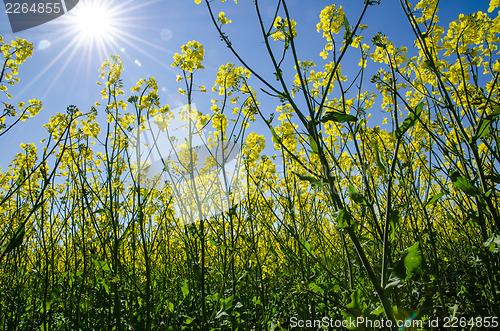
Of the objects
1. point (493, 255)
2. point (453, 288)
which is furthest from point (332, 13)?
point (453, 288)

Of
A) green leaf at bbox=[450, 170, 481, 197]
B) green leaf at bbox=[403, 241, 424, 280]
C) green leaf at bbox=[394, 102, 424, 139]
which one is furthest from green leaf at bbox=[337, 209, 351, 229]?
green leaf at bbox=[450, 170, 481, 197]

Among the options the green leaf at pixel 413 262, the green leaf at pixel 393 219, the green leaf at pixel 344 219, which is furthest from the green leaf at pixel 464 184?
the green leaf at pixel 344 219

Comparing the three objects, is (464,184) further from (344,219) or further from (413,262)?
(344,219)

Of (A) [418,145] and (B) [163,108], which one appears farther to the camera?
(A) [418,145]

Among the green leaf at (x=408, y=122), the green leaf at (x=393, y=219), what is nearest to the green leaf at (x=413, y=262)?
the green leaf at (x=393, y=219)

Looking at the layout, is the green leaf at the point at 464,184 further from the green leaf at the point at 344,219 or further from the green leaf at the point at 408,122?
the green leaf at the point at 344,219

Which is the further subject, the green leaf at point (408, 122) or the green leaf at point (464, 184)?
the green leaf at point (464, 184)

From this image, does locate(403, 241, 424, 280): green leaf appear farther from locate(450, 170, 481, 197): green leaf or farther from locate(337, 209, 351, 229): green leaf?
locate(450, 170, 481, 197): green leaf

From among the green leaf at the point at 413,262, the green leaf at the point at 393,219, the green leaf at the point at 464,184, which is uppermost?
the green leaf at the point at 464,184

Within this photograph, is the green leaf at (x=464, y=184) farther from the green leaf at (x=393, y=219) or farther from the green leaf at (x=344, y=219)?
the green leaf at (x=344, y=219)

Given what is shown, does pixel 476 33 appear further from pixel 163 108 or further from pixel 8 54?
pixel 8 54

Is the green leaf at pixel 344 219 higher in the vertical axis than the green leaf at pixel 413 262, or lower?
higher

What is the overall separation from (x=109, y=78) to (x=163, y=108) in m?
0.63

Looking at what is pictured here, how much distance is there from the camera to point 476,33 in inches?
83.4
